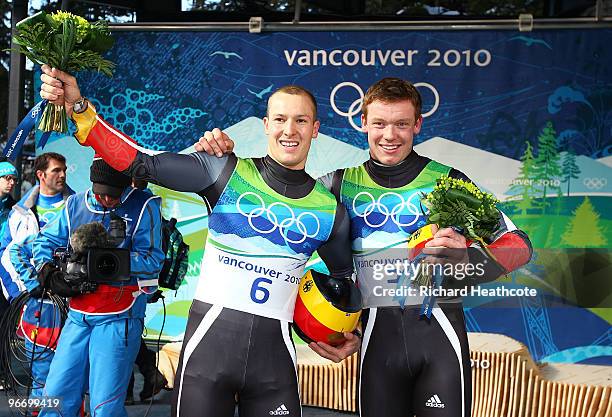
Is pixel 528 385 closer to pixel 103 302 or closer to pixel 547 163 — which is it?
pixel 547 163

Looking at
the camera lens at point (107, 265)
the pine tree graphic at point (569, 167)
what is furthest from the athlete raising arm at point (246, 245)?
the pine tree graphic at point (569, 167)

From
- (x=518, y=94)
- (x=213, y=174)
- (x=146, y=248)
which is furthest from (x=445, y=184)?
(x=518, y=94)

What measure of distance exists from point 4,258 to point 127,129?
145 centimetres

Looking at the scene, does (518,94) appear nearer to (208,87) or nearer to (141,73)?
(208,87)

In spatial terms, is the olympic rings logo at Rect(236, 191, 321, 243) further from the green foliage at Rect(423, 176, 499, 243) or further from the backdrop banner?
the backdrop banner

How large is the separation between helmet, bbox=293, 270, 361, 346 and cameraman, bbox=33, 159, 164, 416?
153 cm

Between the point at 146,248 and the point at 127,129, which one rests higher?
the point at 127,129

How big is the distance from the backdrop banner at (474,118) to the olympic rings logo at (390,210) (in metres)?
2.78

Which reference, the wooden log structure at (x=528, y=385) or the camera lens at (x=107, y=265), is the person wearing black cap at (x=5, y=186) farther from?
the wooden log structure at (x=528, y=385)

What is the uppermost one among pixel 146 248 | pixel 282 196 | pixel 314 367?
pixel 282 196

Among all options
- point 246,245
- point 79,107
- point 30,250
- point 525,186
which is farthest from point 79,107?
point 525,186

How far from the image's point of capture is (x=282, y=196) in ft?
12.9

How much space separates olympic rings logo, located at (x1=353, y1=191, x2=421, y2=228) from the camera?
4.12m

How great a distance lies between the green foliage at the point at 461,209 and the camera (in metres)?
3.70
